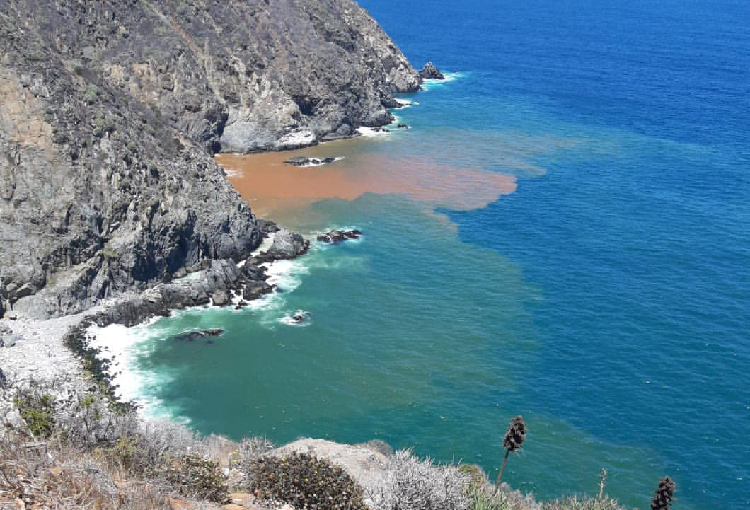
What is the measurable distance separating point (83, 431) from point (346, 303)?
41922 mm

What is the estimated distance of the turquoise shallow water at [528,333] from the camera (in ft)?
173

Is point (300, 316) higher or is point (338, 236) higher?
point (338, 236)

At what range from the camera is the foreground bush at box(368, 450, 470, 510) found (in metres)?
27.2

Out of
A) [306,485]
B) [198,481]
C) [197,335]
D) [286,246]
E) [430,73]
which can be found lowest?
[197,335]

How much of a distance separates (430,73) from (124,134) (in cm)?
10384

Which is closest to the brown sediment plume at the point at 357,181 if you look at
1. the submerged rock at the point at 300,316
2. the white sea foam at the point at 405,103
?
the submerged rock at the point at 300,316

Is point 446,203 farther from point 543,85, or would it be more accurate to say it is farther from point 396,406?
point 543,85

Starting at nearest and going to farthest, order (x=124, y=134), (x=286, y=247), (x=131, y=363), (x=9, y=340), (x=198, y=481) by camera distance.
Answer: (x=198, y=481), (x=9, y=340), (x=131, y=363), (x=124, y=134), (x=286, y=247)

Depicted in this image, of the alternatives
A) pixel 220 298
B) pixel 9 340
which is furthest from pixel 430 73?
pixel 9 340

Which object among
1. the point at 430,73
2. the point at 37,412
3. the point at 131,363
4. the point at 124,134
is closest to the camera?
the point at 37,412

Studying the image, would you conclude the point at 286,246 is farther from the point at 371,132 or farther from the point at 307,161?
the point at 371,132

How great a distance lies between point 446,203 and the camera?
96.9 meters

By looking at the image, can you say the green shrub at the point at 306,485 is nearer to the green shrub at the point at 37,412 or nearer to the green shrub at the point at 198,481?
the green shrub at the point at 198,481

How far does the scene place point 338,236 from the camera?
85188mm
